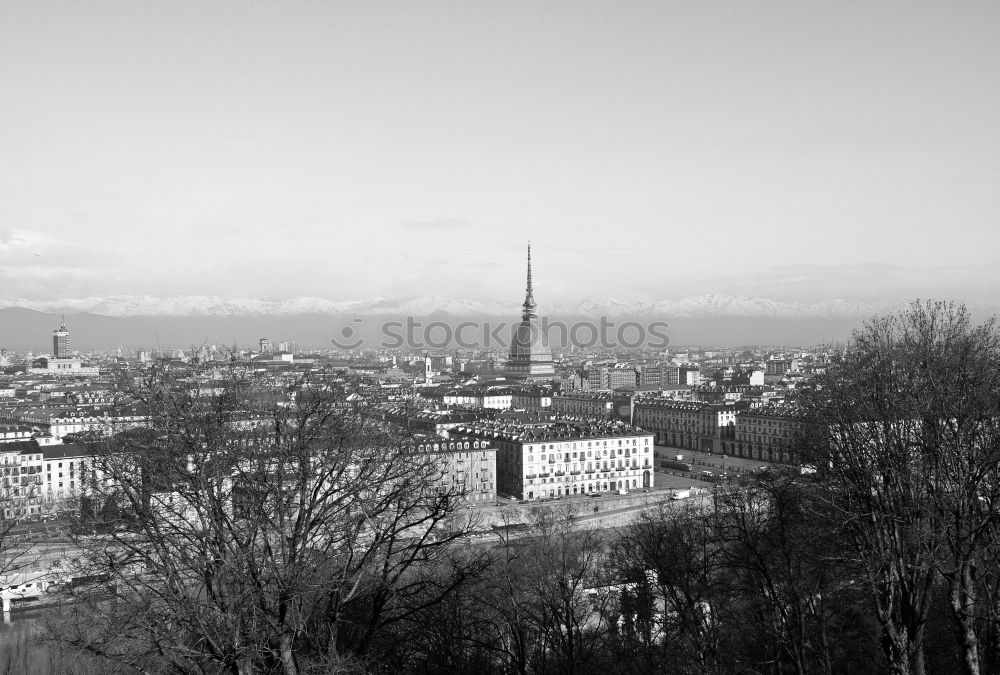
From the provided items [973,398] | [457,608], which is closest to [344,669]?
[457,608]

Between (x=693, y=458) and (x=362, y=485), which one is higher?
(x=362, y=485)

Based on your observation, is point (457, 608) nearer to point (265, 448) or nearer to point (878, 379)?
point (265, 448)

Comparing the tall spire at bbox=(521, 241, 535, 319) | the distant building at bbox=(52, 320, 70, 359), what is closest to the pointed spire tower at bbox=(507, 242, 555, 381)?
the tall spire at bbox=(521, 241, 535, 319)

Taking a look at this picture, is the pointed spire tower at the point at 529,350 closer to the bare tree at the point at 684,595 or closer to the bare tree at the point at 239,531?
the bare tree at the point at 684,595

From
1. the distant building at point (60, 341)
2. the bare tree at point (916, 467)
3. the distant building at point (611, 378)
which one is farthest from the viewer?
the distant building at point (60, 341)

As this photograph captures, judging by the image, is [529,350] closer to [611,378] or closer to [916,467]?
[611,378]

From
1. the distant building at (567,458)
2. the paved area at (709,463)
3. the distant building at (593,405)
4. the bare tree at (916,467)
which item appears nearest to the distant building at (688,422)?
the paved area at (709,463)

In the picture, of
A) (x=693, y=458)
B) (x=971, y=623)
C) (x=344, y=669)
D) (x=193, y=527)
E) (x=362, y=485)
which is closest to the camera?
(x=344, y=669)

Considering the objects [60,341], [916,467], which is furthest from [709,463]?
[60,341]

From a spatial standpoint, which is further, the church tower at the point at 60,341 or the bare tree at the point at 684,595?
the church tower at the point at 60,341
